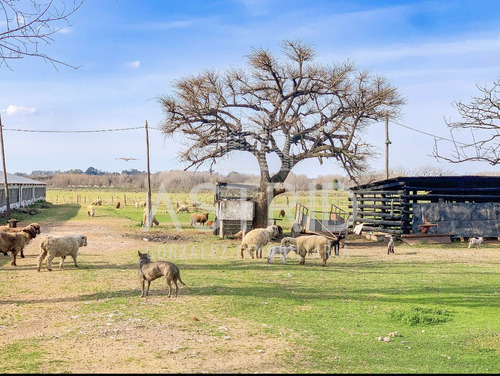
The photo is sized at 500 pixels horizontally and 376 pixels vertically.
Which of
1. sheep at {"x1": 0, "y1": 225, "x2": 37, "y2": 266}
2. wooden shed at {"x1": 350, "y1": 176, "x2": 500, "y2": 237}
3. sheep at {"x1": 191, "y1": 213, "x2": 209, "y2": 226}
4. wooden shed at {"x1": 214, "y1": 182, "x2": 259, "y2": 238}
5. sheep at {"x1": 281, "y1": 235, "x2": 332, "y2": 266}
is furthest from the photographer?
sheep at {"x1": 191, "y1": 213, "x2": 209, "y2": 226}

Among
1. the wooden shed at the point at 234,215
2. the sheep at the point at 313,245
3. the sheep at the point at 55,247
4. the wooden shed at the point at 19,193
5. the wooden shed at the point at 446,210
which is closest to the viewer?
the sheep at the point at 55,247

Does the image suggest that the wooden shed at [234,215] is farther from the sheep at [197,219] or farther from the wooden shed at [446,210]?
the wooden shed at [446,210]

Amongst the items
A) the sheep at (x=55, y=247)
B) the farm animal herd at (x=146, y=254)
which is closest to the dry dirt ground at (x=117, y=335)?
the farm animal herd at (x=146, y=254)

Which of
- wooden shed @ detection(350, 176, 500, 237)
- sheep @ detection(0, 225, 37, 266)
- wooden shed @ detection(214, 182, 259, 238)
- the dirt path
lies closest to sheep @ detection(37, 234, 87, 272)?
the dirt path

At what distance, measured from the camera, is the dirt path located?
6.82 metres

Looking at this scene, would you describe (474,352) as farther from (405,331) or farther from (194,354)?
(194,354)

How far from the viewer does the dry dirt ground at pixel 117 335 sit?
6.82 m

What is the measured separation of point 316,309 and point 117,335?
419cm

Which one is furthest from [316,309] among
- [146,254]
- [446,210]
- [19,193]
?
[19,193]

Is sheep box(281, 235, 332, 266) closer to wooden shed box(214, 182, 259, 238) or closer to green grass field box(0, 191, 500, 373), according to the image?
green grass field box(0, 191, 500, 373)

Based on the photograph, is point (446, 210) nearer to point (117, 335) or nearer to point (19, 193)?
point (117, 335)

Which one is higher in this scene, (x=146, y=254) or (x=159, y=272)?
(x=146, y=254)

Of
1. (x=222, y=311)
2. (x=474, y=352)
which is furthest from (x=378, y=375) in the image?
(x=222, y=311)

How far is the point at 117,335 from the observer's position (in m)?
8.23
